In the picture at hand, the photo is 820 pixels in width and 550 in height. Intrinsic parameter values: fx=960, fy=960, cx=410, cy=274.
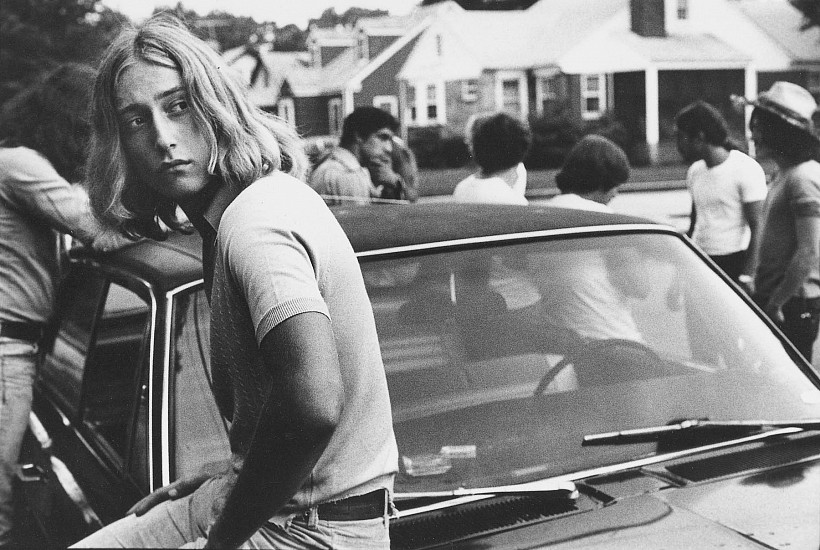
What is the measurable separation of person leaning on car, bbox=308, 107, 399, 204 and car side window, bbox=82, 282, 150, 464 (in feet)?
8.15

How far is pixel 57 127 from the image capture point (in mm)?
3361

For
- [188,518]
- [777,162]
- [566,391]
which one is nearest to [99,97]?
[188,518]

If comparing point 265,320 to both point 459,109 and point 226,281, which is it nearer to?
point 226,281

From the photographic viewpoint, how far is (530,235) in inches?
101

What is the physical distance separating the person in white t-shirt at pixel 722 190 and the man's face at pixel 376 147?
1870 millimetres

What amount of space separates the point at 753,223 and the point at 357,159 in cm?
245

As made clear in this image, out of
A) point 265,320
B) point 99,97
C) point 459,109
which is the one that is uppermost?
point 99,97

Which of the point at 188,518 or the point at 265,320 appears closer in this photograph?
the point at 265,320

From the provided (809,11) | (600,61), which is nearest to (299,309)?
(809,11)

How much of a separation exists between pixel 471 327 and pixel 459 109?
14.8 metres

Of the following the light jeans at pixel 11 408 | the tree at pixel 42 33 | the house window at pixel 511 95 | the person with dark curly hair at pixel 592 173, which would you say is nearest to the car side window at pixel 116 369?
the light jeans at pixel 11 408

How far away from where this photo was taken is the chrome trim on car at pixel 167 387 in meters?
2.03

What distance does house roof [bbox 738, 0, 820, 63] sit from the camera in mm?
12695

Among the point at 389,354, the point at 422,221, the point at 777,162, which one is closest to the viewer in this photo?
the point at 389,354
